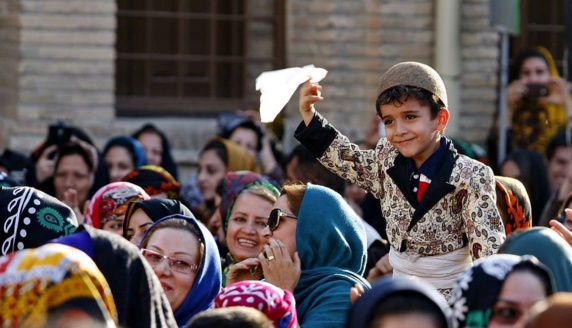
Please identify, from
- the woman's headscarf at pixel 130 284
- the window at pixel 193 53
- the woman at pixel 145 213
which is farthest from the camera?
the window at pixel 193 53

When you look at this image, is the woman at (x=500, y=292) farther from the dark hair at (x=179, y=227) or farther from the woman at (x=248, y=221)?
the woman at (x=248, y=221)

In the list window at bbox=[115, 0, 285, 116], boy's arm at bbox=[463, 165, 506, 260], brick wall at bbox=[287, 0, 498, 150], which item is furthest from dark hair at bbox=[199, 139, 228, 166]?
boy's arm at bbox=[463, 165, 506, 260]

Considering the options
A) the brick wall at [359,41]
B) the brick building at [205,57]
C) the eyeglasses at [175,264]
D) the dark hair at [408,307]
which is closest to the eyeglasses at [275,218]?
the eyeglasses at [175,264]

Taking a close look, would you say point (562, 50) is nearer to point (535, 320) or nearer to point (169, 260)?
point (169, 260)

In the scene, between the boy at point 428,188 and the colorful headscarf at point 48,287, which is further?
the boy at point 428,188

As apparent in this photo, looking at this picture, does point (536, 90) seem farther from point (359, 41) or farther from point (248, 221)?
point (248, 221)

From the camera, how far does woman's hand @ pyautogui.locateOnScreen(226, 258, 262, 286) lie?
5688mm

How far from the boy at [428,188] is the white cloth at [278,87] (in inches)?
14.4

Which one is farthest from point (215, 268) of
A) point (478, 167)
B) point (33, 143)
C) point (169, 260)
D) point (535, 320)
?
point (33, 143)

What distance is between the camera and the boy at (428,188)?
5438 mm

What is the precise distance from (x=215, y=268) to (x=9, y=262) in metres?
1.58

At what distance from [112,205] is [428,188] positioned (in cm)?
212

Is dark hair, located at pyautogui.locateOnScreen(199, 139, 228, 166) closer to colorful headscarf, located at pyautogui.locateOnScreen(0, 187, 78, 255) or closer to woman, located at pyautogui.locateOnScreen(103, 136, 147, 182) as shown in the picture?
woman, located at pyautogui.locateOnScreen(103, 136, 147, 182)

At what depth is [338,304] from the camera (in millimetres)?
5270
